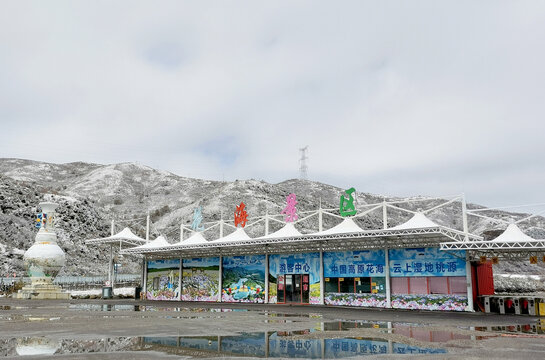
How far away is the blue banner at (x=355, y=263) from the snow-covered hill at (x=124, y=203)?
17.6 metres

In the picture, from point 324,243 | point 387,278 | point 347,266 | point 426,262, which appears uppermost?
point 324,243

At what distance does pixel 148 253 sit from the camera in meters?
38.1

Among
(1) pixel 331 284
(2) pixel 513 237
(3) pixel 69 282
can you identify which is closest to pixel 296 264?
(1) pixel 331 284

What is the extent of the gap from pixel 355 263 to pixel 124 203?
9059 centimetres

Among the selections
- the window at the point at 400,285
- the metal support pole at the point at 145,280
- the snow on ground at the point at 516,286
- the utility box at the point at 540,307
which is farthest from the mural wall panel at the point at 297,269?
the snow on ground at the point at 516,286

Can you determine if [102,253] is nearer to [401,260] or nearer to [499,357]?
[401,260]

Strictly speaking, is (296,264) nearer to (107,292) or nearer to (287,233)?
(287,233)

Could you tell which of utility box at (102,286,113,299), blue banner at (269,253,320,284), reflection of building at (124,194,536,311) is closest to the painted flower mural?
reflection of building at (124,194,536,311)

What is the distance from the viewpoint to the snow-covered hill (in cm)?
6744

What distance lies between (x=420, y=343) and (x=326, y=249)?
18896mm

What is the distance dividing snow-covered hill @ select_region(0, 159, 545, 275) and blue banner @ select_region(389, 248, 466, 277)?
20248 mm

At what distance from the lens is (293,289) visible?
31.7m

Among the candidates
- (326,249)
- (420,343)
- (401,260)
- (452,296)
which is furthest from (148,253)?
(420,343)

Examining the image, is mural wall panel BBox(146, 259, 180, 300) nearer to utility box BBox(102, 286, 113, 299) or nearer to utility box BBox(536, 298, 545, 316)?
utility box BBox(102, 286, 113, 299)
